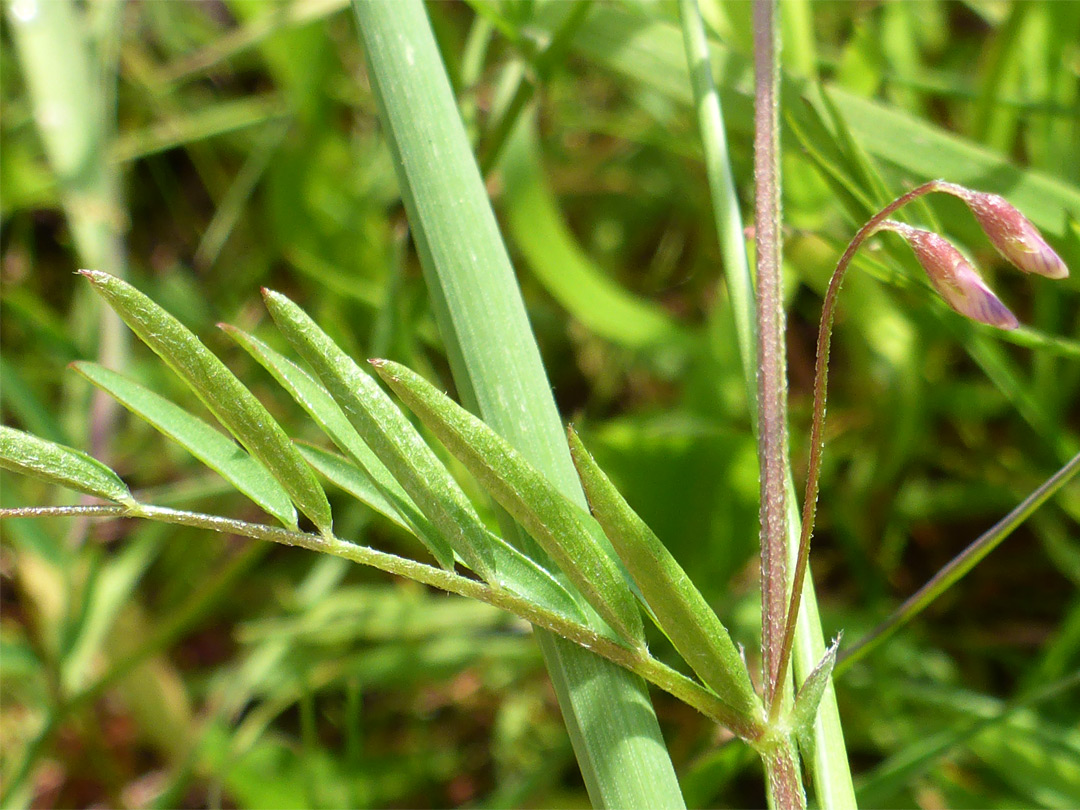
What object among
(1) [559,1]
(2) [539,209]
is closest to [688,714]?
(2) [539,209]

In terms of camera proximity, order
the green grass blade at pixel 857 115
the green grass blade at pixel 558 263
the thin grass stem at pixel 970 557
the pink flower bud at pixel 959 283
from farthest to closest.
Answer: the green grass blade at pixel 558 263
the green grass blade at pixel 857 115
the thin grass stem at pixel 970 557
the pink flower bud at pixel 959 283

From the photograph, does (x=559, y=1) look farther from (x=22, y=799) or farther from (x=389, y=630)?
(x=22, y=799)

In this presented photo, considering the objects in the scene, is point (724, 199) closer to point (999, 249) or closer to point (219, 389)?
point (999, 249)

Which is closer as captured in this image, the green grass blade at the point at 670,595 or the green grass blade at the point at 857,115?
the green grass blade at the point at 670,595

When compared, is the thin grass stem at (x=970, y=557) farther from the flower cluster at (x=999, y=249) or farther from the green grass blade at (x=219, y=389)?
the green grass blade at (x=219, y=389)

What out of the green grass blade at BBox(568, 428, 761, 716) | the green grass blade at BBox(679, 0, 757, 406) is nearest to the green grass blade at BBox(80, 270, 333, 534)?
the green grass blade at BBox(568, 428, 761, 716)

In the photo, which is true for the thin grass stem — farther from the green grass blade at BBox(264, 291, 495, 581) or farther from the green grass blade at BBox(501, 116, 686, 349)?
the green grass blade at BBox(501, 116, 686, 349)

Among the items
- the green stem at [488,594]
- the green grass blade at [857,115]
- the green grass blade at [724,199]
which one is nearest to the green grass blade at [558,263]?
the green grass blade at [857,115]
